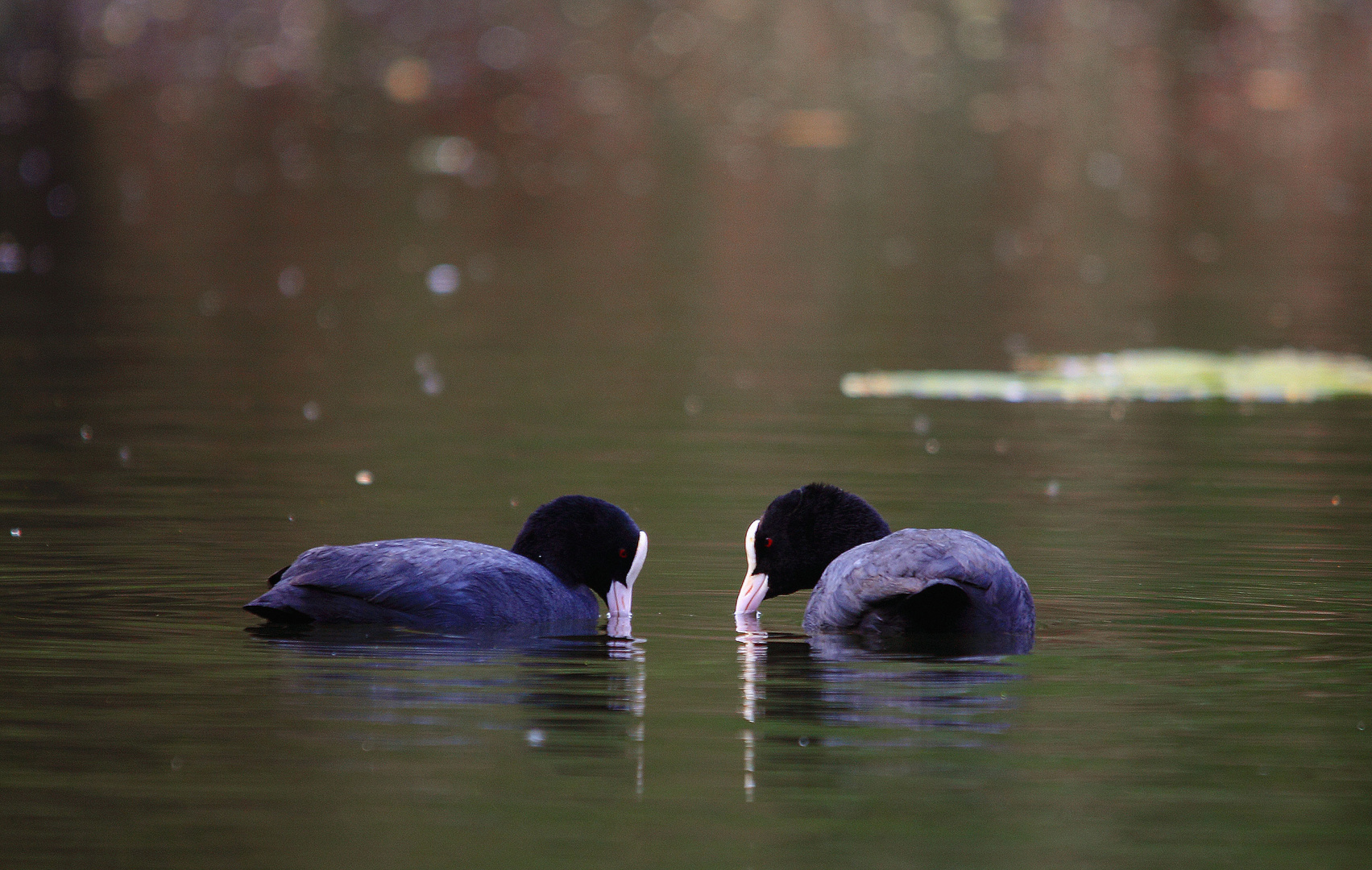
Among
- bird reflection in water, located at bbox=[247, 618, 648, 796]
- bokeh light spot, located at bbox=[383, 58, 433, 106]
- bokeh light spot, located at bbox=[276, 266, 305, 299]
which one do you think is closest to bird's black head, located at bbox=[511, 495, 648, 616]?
bird reflection in water, located at bbox=[247, 618, 648, 796]

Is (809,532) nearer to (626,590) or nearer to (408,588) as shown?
(626,590)

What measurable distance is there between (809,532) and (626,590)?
3.13 feet

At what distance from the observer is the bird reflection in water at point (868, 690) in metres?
6.95

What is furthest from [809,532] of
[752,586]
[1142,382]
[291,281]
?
[291,281]

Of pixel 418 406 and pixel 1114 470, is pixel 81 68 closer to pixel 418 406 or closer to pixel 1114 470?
pixel 418 406

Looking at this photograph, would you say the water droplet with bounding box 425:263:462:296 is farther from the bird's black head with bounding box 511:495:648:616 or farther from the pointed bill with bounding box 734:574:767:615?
the pointed bill with bounding box 734:574:767:615

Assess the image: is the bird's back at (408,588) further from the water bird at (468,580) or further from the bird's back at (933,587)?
the bird's back at (933,587)

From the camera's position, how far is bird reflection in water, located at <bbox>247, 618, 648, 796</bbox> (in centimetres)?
691

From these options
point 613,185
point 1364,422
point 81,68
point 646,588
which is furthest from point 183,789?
point 81,68

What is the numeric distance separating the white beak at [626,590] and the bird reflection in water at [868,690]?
21.4 inches

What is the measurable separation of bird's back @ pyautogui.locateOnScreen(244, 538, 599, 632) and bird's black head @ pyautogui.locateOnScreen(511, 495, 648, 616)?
0.46 metres

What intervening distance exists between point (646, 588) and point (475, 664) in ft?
6.25

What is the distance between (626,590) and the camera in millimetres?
9312

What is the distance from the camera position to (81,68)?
5588cm
